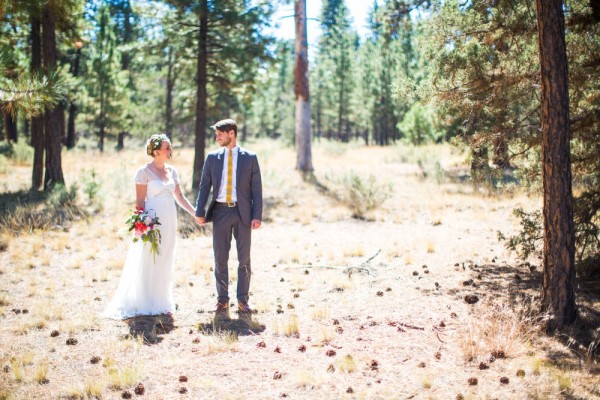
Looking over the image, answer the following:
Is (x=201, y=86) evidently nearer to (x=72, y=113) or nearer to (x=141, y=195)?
(x=141, y=195)

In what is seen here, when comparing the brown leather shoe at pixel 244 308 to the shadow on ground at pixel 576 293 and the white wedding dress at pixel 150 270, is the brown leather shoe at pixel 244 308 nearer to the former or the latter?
the white wedding dress at pixel 150 270

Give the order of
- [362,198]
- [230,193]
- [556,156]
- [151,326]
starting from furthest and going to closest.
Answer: [362,198], [230,193], [151,326], [556,156]

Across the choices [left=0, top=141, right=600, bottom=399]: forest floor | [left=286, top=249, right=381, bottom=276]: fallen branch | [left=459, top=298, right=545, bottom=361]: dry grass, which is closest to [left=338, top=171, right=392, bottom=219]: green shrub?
[left=0, top=141, right=600, bottom=399]: forest floor

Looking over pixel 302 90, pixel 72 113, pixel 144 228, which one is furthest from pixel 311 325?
pixel 72 113

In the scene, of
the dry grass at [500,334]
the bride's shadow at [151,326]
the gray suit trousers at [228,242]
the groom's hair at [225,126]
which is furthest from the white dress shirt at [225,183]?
the dry grass at [500,334]

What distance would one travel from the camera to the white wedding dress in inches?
252

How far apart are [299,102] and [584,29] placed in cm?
1289

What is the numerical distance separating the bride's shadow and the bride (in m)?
0.11

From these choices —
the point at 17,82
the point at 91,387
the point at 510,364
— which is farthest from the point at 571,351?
the point at 17,82

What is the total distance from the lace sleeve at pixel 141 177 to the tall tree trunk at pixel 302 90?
→ 41.3 ft

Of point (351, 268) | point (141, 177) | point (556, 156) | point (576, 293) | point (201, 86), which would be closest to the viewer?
point (556, 156)

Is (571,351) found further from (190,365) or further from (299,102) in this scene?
(299,102)

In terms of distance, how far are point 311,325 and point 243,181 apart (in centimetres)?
189

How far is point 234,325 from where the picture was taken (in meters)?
5.97
